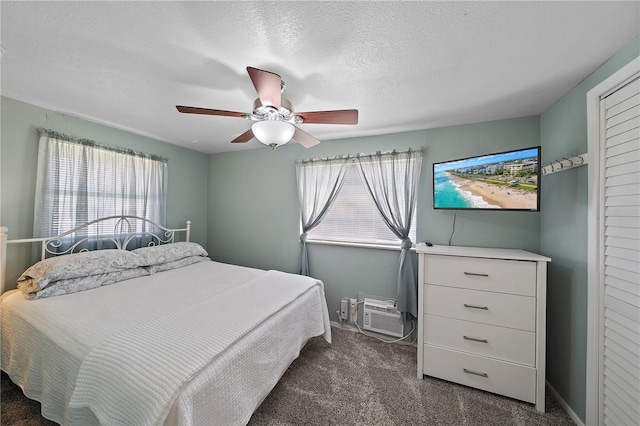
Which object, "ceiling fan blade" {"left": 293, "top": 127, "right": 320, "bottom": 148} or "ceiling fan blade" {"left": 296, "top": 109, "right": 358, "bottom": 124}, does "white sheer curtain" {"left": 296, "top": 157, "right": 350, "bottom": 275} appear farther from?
"ceiling fan blade" {"left": 296, "top": 109, "right": 358, "bottom": 124}

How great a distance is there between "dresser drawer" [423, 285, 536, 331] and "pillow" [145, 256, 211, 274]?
2751mm

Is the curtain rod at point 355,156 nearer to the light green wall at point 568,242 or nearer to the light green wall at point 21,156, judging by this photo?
the light green wall at point 568,242

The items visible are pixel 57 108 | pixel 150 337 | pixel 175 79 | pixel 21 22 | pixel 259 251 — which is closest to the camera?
pixel 21 22

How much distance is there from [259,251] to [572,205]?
3.35 metres

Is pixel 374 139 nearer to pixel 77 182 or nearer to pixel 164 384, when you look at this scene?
pixel 164 384

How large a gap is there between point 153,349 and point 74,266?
1491mm

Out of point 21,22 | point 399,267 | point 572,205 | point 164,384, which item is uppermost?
point 21,22

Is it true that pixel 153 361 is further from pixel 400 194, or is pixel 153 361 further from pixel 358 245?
pixel 400 194

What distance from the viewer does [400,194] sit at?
264 cm

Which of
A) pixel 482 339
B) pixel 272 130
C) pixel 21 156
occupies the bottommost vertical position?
pixel 482 339

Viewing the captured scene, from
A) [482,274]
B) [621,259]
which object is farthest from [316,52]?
[621,259]

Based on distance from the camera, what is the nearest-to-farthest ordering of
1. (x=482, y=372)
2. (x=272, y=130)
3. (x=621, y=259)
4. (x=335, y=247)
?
(x=621, y=259), (x=272, y=130), (x=482, y=372), (x=335, y=247)

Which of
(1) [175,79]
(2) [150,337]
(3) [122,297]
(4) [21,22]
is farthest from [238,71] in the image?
(3) [122,297]

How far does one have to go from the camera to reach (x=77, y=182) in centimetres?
234
